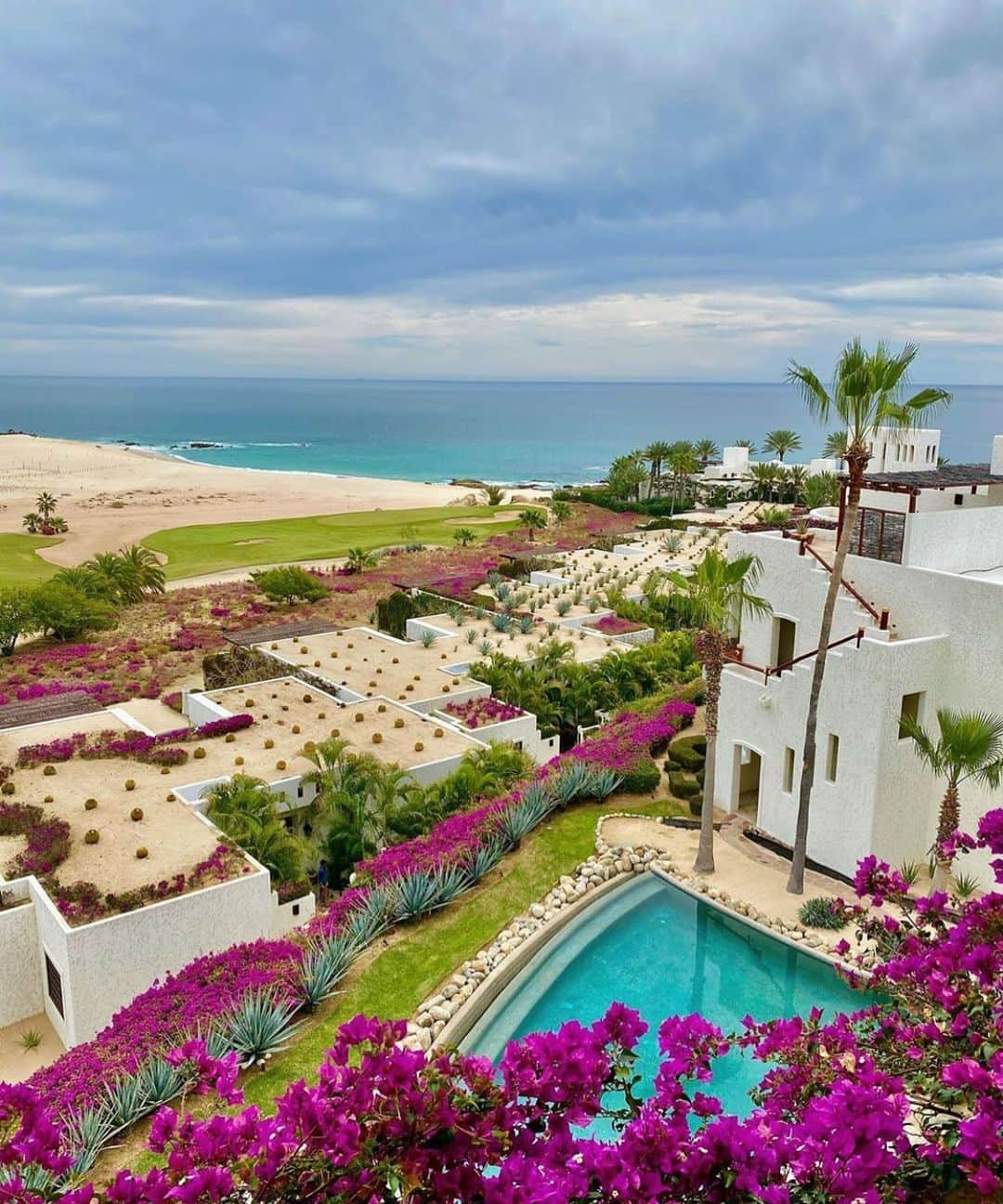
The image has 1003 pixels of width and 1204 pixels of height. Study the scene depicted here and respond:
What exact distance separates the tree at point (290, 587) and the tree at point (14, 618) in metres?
8.91

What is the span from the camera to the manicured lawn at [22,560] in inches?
1766

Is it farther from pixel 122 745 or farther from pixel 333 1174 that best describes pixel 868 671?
pixel 122 745

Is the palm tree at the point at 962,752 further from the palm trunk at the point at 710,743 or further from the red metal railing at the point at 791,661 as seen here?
the palm trunk at the point at 710,743

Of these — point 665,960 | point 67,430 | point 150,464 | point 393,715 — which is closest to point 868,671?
point 665,960

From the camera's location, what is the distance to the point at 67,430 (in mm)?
187375

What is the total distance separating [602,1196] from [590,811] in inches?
526

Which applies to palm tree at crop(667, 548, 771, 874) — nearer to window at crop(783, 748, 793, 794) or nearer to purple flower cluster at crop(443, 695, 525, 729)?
window at crop(783, 748, 793, 794)

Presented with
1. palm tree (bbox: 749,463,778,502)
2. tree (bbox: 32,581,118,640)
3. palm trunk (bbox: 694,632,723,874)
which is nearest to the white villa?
palm trunk (bbox: 694,632,723,874)

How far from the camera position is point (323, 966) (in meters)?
12.4

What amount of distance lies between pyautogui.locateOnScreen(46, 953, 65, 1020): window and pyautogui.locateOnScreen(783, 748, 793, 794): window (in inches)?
460

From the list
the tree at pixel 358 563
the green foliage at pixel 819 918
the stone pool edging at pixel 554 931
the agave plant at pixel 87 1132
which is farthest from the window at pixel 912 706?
the tree at pixel 358 563

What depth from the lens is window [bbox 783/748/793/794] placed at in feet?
53.9

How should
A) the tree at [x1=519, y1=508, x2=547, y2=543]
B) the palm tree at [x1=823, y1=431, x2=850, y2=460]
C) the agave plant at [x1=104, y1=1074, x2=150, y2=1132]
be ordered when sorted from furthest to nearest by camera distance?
the tree at [x1=519, y1=508, x2=547, y2=543]
the palm tree at [x1=823, y1=431, x2=850, y2=460]
the agave plant at [x1=104, y1=1074, x2=150, y2=1132]

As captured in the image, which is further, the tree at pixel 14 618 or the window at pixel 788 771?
the tree at pixel 14 618
